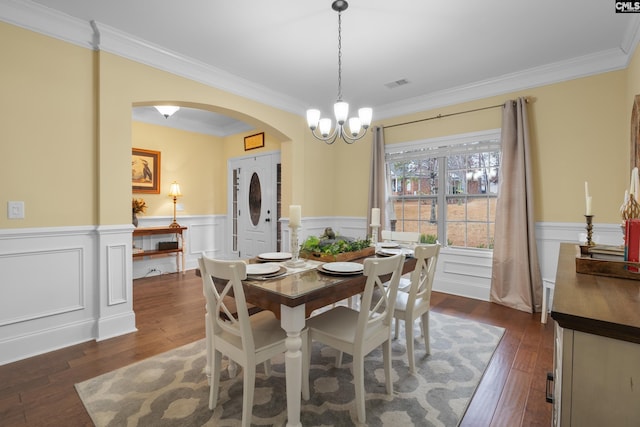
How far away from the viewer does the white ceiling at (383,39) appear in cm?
237

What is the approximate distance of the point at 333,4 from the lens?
2316 mm

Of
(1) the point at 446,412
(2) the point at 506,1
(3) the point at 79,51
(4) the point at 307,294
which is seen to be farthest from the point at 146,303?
(2) the point at 506,1

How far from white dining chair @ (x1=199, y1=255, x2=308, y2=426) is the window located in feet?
9.95

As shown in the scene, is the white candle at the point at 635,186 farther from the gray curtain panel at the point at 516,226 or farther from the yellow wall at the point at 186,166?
the yellow wall at the point at 186,166

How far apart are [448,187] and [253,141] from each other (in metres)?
3.38

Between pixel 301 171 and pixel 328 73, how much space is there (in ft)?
5.11

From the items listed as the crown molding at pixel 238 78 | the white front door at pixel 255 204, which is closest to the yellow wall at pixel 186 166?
the white front door at pixel 255 204

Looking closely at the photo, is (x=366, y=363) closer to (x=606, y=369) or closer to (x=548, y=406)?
(x=548, y=406)

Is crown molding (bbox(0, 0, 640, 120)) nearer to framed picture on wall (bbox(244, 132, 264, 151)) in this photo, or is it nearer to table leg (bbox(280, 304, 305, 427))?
framed picture on wall (bbox(244, 132, 264, 151))

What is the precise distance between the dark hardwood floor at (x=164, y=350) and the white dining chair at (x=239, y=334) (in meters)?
0.82

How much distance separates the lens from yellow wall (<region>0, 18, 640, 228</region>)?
2.38 m

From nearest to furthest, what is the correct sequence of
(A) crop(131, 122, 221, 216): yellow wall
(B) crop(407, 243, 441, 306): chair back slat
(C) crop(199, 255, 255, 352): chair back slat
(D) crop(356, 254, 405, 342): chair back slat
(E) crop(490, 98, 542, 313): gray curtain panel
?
(C) crop(199, 255, 255, 352): chair back slat
(D) crop(356, 254, 405, 342): chair back slat
(B) crop(407, 243, 441, 306): chair back slat
(E) crop(490, 98, 542, 313): gray curtain panel
(A) crop(131, 122, 221, 216): yellow wall

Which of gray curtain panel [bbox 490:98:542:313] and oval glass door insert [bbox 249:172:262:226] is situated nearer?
gray curtain panel [bbox 490:98:542:313]

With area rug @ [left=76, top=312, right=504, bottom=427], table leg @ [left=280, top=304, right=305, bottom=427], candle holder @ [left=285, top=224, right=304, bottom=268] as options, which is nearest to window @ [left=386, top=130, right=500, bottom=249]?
area rug @ [left=76, top=312, right=504, bottom=427]
